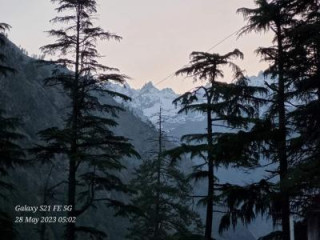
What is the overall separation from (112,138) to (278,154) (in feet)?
20.6

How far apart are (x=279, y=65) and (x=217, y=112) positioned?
3374 millimetres

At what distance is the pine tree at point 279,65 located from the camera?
1062cm

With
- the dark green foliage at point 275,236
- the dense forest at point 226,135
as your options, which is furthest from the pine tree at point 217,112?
the dark green foliage at point 275,236

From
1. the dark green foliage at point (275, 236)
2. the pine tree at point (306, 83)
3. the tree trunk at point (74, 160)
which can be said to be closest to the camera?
the pine tree at point (306, 83)

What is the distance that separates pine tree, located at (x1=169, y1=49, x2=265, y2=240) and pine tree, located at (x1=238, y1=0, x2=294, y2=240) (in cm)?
64

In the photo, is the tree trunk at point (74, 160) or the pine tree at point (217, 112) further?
the tree trunk at point (74, 160)

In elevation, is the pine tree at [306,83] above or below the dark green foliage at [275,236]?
above

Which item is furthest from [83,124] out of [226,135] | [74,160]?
Answer: [226,135]

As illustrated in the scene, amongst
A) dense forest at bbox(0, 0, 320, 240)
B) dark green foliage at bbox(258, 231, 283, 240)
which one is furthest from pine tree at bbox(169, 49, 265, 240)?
dark green foliage at bbox(258, 231, 283, 240)

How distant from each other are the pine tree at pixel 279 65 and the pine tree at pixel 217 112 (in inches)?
25.3

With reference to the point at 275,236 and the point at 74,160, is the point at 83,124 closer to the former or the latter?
the point at 74,160

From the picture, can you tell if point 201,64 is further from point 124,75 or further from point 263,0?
point 263,0

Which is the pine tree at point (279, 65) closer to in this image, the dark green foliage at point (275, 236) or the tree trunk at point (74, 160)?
the dark green foliage at point (275, 236)

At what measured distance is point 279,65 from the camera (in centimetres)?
1189
